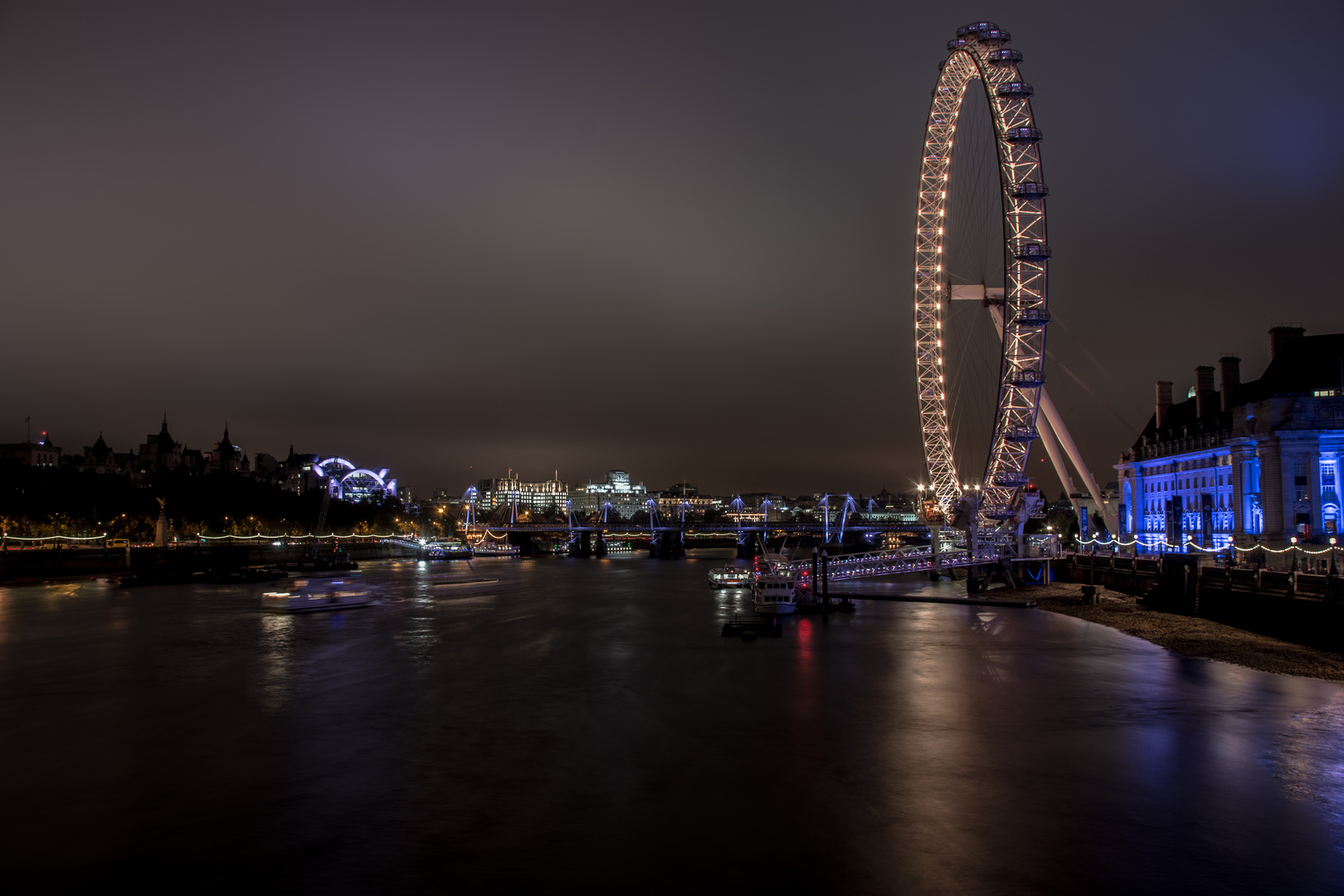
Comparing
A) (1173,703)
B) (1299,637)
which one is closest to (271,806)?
(1173,703)

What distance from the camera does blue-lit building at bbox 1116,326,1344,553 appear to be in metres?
46.4

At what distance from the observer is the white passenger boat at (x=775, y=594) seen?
49781 mm

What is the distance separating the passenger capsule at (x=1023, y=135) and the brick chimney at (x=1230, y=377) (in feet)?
90.6

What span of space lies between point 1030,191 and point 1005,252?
316cm

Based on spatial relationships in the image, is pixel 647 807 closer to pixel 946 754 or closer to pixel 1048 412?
pixel 946 754

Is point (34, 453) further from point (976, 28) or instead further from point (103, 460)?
point (976, 28)

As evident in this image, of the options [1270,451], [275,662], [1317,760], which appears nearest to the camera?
[1317,760]

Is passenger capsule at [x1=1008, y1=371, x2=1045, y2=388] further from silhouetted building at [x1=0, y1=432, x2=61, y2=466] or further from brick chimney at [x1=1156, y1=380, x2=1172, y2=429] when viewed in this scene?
silhouetted building at [x1=0, y1=432, x2=61, y2=466]

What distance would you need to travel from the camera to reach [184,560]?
3428 inches

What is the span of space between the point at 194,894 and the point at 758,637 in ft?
97.9

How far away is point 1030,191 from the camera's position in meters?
43.0

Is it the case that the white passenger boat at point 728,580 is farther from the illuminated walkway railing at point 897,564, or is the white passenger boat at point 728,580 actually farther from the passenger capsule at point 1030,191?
the passenger capsule at point 1030,191

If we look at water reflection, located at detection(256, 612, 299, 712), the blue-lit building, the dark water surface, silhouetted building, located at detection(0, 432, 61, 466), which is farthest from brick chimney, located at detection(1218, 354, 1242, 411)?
silhouetted building, located at detection(0, 432, 61, 466)

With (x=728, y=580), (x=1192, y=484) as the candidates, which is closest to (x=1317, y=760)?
(x=1192, y=484)
